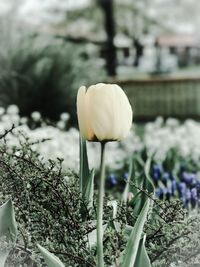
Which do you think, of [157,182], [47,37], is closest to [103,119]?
[157,182]

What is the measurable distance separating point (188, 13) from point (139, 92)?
21.3m

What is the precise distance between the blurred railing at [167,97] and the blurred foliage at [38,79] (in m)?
4.19

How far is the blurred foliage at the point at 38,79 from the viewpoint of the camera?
12.2 m

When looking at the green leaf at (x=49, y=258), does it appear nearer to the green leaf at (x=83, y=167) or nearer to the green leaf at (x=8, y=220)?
the green leaf at (x=8, y=220)

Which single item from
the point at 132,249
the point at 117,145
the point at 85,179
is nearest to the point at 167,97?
the point at 117,145

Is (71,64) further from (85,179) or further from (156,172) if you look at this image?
(85,179)

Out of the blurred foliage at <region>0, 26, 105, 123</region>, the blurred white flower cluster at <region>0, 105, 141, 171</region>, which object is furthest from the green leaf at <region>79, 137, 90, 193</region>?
the blurred foliage at <region>0, 26, 105, 123</region>

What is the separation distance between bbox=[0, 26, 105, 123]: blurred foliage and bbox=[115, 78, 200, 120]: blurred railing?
419cm

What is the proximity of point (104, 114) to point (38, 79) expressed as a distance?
1036 centimetres

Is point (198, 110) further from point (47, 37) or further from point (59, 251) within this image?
point (59, 251)

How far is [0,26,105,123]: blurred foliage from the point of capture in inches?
480

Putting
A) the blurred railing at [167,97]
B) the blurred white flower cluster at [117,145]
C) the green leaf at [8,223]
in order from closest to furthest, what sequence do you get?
the green leaf at [8,223] → the blurred white flower cluster at [117,145] → the blurred railing at [167,97]

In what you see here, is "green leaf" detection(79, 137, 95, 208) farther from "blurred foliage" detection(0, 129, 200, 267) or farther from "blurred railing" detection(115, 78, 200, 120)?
"blurred railing" detection(115, 78, 200, 120)

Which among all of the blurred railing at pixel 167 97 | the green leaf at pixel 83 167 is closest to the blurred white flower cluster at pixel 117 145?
the green leaf at pixel 83 167
